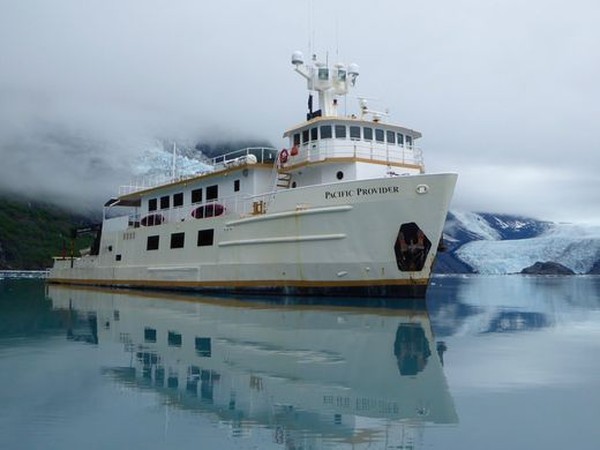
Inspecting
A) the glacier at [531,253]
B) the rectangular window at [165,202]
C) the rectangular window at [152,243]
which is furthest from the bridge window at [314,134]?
the glacier at [531,253]

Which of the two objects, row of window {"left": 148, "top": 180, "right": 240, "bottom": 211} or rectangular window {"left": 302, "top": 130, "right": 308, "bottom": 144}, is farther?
row of window {"left": 148, "top": 180, "right": 240, "bottom": 211}

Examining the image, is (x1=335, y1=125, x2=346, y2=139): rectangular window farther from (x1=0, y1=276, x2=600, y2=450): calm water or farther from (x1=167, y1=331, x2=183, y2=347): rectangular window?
(x1=167, y1=331, x2=183, y2=347): rectangular window

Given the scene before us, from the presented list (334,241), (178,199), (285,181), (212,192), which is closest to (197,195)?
(212,192)

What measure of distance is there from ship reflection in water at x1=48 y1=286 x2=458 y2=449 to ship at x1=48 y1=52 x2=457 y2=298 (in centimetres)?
462

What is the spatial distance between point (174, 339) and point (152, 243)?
17.1m

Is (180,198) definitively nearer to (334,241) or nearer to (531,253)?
(334,241)

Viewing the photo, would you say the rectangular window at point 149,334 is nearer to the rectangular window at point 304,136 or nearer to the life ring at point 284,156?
the life ring at point 284,156

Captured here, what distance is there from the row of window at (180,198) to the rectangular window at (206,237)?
165 cm

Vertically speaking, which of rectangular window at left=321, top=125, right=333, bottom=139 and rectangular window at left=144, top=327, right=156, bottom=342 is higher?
rectangular window at left=321, top=125, right=333, bottom=139

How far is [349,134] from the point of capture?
20.2 m

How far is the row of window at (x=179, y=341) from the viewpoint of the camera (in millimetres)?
8695

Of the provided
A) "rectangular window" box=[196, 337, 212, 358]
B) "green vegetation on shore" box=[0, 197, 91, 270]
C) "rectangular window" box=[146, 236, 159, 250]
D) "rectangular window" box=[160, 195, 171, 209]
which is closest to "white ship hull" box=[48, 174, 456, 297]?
"rectangular window" box=[146, 236, 159, 250]

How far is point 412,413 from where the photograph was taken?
5.32 m

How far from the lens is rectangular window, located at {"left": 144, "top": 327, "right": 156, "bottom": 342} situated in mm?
10055
